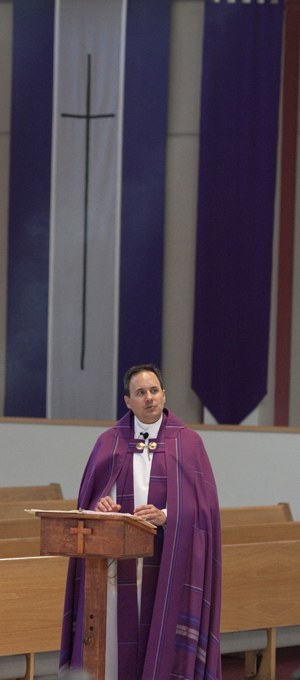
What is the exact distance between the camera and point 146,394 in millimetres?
4031

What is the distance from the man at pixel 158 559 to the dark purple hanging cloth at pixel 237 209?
5.07 m

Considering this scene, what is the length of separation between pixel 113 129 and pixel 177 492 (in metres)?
5.95

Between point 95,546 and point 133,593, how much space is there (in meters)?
0.49

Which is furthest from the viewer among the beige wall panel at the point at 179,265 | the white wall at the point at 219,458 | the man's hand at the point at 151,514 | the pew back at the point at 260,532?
the beige wall panel at the point at 179,265

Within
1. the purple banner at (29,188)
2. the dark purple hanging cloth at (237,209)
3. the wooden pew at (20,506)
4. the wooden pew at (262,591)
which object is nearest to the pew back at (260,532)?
the wooden pew at (262,591)

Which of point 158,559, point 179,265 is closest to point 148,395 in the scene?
point 158,559

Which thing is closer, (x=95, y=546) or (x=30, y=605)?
(x=95, y=546)

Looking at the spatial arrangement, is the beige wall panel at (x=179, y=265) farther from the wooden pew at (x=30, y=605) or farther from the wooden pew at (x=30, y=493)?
the wooden pew at (x=30, y=605)

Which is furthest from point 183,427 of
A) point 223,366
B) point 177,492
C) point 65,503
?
point 223,366

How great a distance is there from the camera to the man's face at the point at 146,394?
402cm

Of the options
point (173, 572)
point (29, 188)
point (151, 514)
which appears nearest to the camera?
point (151, 514)

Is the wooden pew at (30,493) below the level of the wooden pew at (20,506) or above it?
below

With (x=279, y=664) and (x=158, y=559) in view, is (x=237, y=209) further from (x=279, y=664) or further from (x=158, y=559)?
(x=158, y=559)

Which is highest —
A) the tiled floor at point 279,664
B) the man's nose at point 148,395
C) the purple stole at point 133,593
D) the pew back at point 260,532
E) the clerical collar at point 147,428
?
the man's nose at point 148,395
